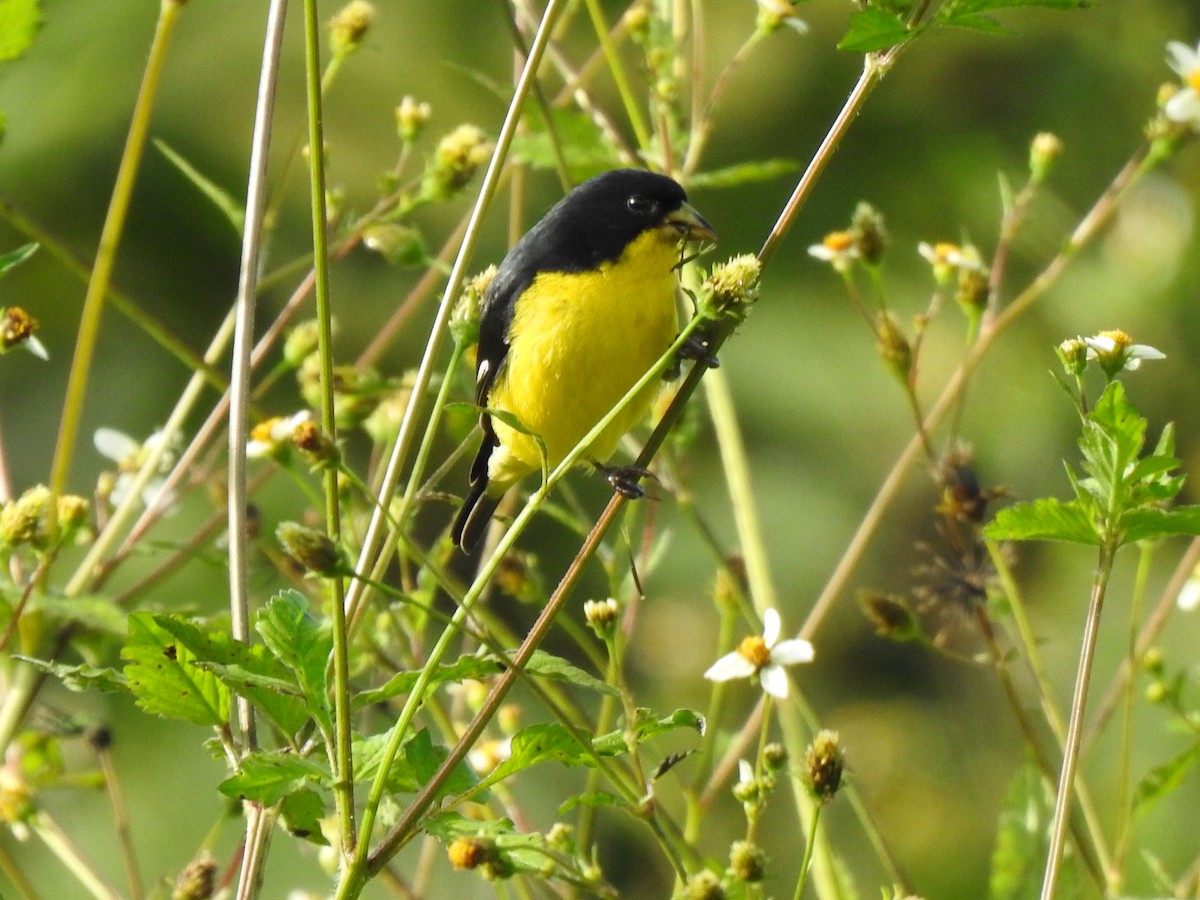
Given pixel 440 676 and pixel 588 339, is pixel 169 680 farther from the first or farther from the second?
pixel 588 339

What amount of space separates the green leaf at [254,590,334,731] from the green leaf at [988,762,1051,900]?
3.42 feet

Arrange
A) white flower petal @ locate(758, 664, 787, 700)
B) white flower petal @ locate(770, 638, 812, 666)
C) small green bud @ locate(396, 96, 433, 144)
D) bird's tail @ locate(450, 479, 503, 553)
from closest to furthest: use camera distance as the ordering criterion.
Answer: white flower petal @ locate(758, 664, 787, 700) → white flower petal @ locate(770, 638, 812, 666) → small green bud @ locate(396, 96, 433, 144) → bird's tail @ locate(450, 479, 503, 553)

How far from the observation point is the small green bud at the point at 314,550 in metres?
1.28

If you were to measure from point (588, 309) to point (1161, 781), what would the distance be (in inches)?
47.4

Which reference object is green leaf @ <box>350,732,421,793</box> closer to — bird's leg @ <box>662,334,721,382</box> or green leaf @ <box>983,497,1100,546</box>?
bird's leg @ <box>662,334,721,382</box>

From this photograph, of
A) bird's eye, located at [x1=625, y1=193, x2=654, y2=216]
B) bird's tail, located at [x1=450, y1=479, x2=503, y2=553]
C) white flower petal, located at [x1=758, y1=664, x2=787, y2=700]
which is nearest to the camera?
white flower petal, located at [x1=758, y1=664, x2=787, y2=700]

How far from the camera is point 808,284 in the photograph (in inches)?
361

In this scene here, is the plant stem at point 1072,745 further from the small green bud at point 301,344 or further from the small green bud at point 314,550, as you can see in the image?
the small green bud at point 301,344

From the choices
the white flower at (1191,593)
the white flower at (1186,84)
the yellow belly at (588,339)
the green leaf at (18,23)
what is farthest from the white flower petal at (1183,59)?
the green leaf at (18,23)

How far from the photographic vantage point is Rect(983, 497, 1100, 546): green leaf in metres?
1.46

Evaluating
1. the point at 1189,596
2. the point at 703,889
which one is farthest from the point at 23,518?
the point at 1189,596

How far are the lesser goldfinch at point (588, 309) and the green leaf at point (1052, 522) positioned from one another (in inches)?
40.0

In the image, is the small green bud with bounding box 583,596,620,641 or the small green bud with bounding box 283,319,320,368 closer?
the small green bud with bounding box 583,596,620,641

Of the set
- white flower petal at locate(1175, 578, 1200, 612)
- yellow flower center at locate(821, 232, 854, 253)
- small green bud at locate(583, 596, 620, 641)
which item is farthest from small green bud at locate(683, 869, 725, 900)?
yellow flower center at locate(821, 232, 854, 253)
